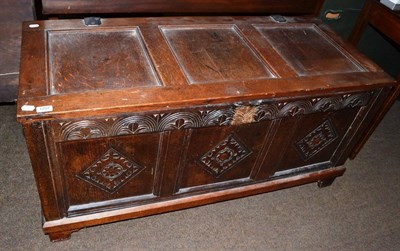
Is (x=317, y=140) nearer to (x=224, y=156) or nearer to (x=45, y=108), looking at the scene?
(x=224, y=156)

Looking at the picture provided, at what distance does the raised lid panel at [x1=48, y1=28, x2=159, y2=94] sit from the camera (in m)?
1.16

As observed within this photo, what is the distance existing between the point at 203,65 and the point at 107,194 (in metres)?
0.63

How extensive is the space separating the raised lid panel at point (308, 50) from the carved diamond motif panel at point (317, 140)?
0.24 metres

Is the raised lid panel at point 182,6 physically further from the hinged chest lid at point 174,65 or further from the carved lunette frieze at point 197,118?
the carved lunette frieze at point 197,118

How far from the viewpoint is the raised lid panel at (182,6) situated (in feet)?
5.12

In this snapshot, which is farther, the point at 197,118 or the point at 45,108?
the point at 197,118

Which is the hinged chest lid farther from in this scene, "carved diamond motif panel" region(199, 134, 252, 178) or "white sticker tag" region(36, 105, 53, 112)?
"carved diamond motif panel" region(199, 134, 252, 178)

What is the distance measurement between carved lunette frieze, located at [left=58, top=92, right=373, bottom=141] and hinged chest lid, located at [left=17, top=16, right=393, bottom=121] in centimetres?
4

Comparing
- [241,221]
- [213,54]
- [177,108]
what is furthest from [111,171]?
[241,221]

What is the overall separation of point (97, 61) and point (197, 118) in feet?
1.36

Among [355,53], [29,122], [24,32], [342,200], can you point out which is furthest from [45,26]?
[342,200]

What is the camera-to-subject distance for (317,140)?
1.60 meters

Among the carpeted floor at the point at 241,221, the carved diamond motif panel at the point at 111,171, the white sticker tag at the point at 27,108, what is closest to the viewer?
the white sticker tag at the point at 27,108

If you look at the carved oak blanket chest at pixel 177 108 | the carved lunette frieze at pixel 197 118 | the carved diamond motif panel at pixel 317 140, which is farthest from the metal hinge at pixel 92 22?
the carved diamond motif panel at pixel 317 140
